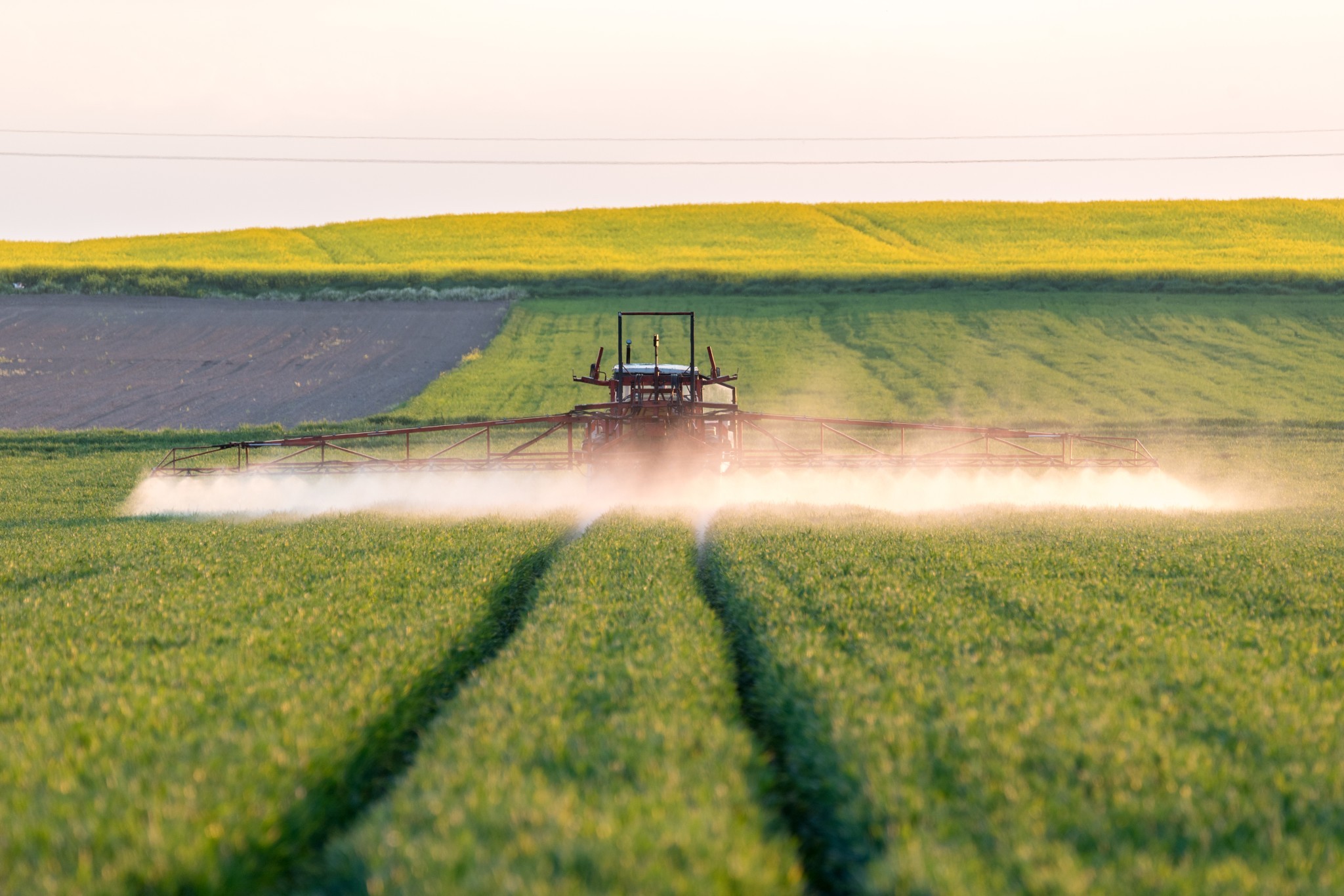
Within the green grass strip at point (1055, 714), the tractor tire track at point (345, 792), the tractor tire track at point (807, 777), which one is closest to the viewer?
the green grass strip at point (1055, 714)

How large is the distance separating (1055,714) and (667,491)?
50.9 ft

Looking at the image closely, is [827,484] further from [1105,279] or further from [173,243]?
[173,243]

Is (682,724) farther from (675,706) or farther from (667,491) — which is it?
(667,491)

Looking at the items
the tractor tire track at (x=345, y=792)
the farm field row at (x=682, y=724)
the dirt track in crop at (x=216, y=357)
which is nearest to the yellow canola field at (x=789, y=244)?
the dirt track in crop at (x=216, y=357)

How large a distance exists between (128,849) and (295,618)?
500 cm

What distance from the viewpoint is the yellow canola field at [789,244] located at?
63000 mm

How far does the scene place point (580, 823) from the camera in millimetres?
5273

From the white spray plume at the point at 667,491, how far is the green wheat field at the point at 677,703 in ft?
9.07

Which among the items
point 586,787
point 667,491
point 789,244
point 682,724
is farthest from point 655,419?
point 789,244

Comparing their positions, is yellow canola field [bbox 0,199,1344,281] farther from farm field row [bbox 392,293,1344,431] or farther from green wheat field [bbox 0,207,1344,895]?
green wheat field [bbox 0,207,1344,895]

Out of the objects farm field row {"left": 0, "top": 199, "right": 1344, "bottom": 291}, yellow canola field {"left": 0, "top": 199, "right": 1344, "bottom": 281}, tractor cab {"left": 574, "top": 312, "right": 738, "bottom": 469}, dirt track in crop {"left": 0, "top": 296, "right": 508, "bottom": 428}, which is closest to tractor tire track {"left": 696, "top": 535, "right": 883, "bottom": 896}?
tractor cab {"left": 574, "top": 312, "right": 738, "bottom": 469}

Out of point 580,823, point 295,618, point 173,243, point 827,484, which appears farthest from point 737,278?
point 580,823

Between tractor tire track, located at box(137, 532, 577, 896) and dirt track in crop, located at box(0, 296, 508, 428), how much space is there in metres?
29.8

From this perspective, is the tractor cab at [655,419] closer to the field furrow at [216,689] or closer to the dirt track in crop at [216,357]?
the field furrow at [216,689]
